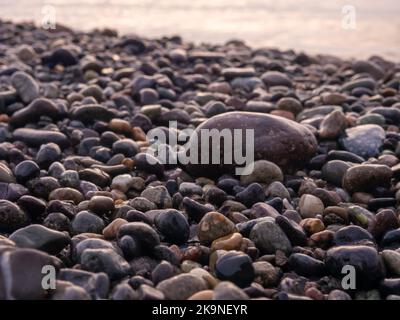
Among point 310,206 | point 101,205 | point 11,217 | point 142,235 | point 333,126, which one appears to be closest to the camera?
point 142,235

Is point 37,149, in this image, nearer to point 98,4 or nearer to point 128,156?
point 128,156

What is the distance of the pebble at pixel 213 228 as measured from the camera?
9.57 feet

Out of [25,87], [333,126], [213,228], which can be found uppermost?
[25,87]

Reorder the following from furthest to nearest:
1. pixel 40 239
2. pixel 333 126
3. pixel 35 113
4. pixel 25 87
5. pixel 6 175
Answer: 1. pixel 25 87
2. pixel 35 113
3. pixel 333 126
4. pixel 6 175
5. pixel 40 239

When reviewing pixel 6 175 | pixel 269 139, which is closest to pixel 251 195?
pixel 269 139

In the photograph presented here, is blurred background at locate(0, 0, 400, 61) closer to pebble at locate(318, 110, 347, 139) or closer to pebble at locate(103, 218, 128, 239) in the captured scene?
pebble at locate(318, 110, 347, 139)

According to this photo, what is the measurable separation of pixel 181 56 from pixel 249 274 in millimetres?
5556

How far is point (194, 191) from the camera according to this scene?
11.9ft

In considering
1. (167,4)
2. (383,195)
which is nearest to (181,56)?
(383,195)

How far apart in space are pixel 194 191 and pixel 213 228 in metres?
0.73

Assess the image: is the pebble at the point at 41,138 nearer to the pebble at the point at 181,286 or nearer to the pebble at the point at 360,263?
the pebble at the point at 181,286

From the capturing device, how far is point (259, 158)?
384 centimetres

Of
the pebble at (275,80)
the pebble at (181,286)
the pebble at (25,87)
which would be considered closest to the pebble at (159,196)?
the pebble at (181,286)

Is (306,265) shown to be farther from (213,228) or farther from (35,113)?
(35,113)
